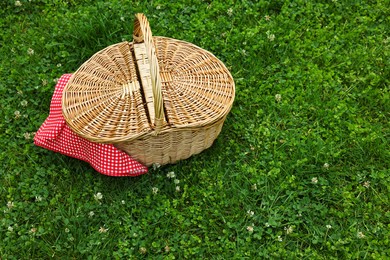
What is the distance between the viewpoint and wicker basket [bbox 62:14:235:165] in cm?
282

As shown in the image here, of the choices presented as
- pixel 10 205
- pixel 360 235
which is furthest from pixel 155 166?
pixel 360 235

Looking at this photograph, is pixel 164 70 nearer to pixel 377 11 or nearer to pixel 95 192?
pixel 95 192

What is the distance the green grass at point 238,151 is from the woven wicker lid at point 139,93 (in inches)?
18.1

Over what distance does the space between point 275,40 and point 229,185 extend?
4.85 feet

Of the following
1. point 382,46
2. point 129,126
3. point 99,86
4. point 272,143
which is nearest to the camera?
point 129,126

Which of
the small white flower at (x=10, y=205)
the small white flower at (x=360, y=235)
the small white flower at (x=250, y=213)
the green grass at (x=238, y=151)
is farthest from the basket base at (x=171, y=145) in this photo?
the small white flower at (x=360, y=235)

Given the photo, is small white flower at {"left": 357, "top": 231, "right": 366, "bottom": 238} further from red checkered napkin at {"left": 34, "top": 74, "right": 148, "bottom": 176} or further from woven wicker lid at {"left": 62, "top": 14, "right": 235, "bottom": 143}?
red checkered napkin at {"left": 34, "top": 74, "right": 148, "bottom": 176}

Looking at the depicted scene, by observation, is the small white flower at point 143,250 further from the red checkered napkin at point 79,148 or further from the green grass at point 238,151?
the red checkered napkin at point 79,148

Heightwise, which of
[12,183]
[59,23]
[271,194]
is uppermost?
[59,23]

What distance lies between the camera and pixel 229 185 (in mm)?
3146

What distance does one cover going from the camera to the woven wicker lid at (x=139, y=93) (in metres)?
2.83

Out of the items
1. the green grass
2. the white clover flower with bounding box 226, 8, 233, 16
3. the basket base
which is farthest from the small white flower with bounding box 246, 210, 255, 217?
the white clover flower with bounding box 226, 8, 233, 16

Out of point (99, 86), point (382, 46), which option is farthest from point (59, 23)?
point (382, 46)

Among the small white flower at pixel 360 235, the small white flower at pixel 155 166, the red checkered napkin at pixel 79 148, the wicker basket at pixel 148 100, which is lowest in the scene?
the small white flower at pixel 360 235
